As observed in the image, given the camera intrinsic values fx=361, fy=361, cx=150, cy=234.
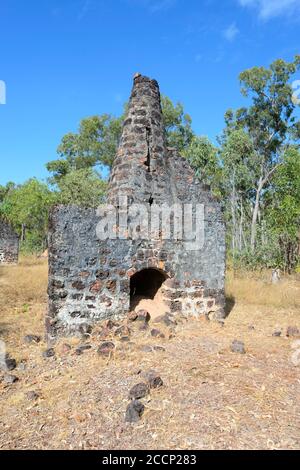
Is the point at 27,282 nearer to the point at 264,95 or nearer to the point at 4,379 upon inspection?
the point at 4,379

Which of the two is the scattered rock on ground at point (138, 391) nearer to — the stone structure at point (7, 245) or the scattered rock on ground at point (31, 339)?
the scattered rock on ground at point (31, 339)

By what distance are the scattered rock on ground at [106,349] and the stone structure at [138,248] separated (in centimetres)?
100

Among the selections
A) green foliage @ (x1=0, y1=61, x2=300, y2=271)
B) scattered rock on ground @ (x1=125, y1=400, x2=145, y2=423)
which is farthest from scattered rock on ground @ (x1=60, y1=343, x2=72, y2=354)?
green foliage @ (x1=0, y1=61, x2=300, y2=271)

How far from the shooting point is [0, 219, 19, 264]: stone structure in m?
19.7

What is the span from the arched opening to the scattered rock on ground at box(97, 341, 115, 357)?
5.52ft

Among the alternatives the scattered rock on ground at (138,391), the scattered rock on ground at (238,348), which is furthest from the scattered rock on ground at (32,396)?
the scattered rock on ground at (238,348)

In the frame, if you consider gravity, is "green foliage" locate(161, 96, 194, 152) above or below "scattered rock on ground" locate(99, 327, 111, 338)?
above

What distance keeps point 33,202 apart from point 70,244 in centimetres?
2451

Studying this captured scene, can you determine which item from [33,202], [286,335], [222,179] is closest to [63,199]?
[33,202]

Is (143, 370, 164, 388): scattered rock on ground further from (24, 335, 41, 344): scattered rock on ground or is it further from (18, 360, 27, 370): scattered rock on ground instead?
(24, 335, 41, 344): scattered rock on ground

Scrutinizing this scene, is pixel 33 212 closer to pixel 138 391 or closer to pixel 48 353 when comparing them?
pixel 48 353

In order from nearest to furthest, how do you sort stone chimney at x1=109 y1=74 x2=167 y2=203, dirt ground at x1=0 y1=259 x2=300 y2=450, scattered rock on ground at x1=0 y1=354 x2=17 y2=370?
1. dirt ground at x1=0 y1=259 x2=300 y2=450
2. scattered rock on ground at x1=0 y1=354 x2=17 y2=370
3. stone chimney at x1=109 y1=74 x2=167 y2=203

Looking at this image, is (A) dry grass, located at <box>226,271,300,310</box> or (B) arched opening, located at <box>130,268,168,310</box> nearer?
(B) arched opening, located at <box>130,268,168,310</box>

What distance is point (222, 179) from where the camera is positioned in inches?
979
